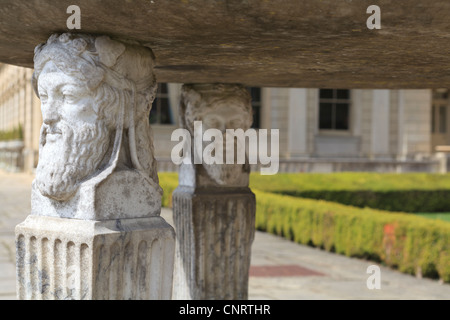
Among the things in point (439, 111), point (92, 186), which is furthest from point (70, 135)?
point (439, 111)

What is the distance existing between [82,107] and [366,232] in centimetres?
549

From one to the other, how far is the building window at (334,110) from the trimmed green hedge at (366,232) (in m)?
13.3

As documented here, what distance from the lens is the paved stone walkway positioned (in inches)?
208

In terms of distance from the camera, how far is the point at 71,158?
2010 millimetres

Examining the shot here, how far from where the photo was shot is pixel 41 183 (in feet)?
6.74

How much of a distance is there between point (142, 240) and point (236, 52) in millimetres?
708

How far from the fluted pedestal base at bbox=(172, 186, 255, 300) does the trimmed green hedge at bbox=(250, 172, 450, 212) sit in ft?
26.8

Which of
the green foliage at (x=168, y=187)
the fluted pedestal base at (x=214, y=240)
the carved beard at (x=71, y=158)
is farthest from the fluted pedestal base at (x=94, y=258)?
the green foliage at (x=168, y=187)

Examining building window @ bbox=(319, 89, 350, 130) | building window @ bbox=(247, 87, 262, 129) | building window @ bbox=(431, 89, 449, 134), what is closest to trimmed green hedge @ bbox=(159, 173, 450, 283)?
building window @ bbox=(247, 87, 262, 129)

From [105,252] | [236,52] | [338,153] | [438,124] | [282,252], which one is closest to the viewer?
[105,252]

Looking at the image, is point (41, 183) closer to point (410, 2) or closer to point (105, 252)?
point (105, 252)

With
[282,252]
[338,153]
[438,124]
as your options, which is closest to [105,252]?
[282,252]

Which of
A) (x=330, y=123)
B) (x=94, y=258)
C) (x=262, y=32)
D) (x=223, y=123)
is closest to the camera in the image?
(x=262, y=32)

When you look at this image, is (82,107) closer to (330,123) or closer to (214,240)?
(214,240)
